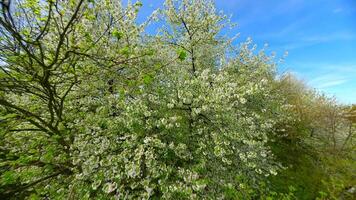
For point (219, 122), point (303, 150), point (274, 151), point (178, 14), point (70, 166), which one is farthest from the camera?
point (303, 150)

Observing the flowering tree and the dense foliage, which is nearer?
the dense foliage

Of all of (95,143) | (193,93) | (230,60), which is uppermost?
(230,60)

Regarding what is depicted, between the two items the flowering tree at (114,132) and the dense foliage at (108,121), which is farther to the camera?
the flowering tree at (114,132)

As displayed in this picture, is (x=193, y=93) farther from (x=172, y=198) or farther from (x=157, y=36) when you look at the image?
(x=157, y=36)

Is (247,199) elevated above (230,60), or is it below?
below

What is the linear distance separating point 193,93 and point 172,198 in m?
3.36

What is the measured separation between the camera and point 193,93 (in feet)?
25.9

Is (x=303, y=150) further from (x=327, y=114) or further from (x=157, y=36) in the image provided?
(x=157, y=36)

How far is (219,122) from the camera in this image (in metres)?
7.80

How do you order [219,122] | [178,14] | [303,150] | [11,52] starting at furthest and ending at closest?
[303,150] < [178,14] < [219,122] < [11,52]

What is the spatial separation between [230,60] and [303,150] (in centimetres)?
1075

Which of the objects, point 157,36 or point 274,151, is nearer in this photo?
point 157,36

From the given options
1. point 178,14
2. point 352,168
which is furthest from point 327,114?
point 178,14

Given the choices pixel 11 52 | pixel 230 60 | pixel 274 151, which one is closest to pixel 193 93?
pixel 11 52
